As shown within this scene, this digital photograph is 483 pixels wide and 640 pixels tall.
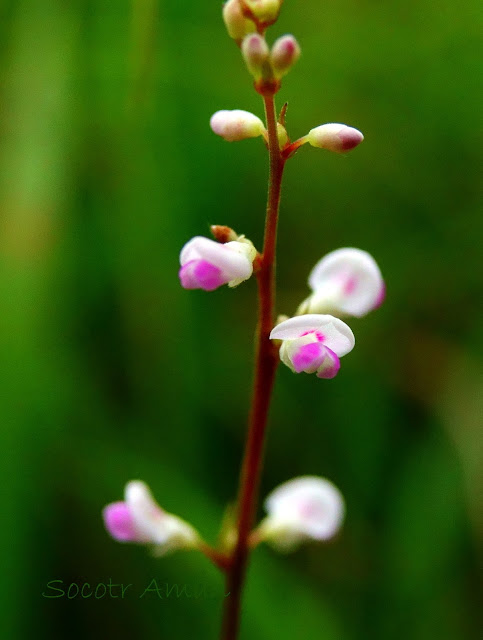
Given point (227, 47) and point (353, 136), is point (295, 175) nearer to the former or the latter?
point (227, 47)

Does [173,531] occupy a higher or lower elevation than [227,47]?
lower

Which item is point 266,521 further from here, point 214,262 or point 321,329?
point 214,262

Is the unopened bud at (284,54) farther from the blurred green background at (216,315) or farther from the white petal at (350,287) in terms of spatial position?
the blurred green background at (216,315)

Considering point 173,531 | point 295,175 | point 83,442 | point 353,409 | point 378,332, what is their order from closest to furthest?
point 173,531 → point 83,442 → point 353,409 → point 378,332 → point 295,175

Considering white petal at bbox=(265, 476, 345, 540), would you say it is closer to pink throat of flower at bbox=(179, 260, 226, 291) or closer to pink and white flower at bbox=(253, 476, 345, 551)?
pink and white flower at bbox=(253, 476, 345, 551)

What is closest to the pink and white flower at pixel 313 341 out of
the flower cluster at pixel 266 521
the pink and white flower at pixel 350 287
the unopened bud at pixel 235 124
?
the pink and white flower at pixel 350 287

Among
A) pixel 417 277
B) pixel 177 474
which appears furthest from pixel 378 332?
pixel 177 474
